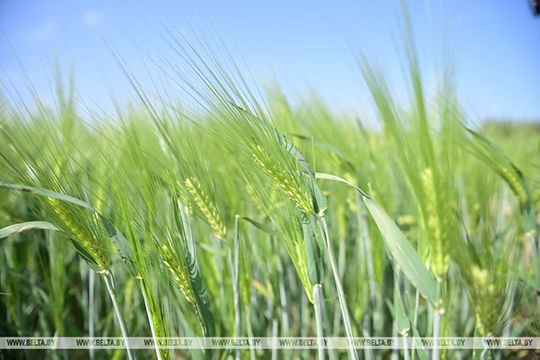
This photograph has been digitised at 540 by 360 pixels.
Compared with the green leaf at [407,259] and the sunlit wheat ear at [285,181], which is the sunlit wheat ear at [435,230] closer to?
the green leaf at [407,259]

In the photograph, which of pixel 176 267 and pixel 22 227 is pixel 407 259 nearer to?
pixel 176 267

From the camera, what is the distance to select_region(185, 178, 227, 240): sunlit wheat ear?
666 mm

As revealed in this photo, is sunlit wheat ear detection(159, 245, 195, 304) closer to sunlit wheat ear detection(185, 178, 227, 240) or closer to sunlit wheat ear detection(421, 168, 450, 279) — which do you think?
sunlit wheat ear detection(185, 178, 227, 240)

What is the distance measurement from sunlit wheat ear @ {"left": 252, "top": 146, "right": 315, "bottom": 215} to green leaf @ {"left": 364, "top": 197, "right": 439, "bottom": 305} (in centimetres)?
8

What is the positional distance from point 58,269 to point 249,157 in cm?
55

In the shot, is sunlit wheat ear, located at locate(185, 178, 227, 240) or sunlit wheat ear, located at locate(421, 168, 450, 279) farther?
sunlit wheat ear, located at locate(185, 178, 227, 240)

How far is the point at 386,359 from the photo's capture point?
114cm

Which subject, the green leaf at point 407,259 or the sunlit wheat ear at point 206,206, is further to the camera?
the sunlit wheat ear at point 206,206

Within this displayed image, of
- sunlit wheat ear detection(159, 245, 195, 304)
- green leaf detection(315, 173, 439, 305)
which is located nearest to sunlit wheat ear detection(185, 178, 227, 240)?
sunlit wheat ear detection(159, 245, 195, 304)

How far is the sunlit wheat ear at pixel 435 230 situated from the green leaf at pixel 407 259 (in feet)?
0.06

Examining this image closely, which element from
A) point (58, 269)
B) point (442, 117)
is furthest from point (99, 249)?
point (442, 117)

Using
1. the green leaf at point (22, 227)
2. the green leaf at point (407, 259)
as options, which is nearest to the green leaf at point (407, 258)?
the green leaf at point (407, 259)

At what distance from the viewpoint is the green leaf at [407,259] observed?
49cm

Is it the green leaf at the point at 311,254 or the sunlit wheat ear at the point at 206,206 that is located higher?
the sunlit wheat ear at the point at 206,206
